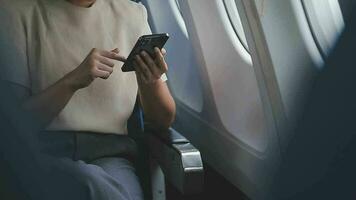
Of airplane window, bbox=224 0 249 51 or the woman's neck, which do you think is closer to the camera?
the woman's neck

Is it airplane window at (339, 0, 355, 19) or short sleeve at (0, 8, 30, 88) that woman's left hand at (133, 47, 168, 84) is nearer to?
short sleeve at (0, 8, 30, 88)

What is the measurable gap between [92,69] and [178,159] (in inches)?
12.7

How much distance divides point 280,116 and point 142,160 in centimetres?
43

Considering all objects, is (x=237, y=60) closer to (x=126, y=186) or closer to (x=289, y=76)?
(x=289, y=76)

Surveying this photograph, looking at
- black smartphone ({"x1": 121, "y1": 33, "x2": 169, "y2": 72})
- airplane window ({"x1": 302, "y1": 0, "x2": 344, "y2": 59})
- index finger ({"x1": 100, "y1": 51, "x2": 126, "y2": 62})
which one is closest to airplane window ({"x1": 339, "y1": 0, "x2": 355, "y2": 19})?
airplane window ({"x1": 302, "y1": 0, "x2": 344, "y2": 59})

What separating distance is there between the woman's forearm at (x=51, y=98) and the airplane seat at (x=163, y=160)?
0.28m

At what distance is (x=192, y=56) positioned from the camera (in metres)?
2.55

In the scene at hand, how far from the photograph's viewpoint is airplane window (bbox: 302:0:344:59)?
164cm

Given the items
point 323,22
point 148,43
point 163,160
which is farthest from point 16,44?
point 323,22

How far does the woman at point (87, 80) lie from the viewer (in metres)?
1.56

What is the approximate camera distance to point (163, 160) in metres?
1.69

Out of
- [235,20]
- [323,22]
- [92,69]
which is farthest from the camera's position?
[235,20]

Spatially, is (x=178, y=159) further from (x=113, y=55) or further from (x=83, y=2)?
(x=83, y=2)

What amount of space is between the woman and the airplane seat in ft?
0.14
